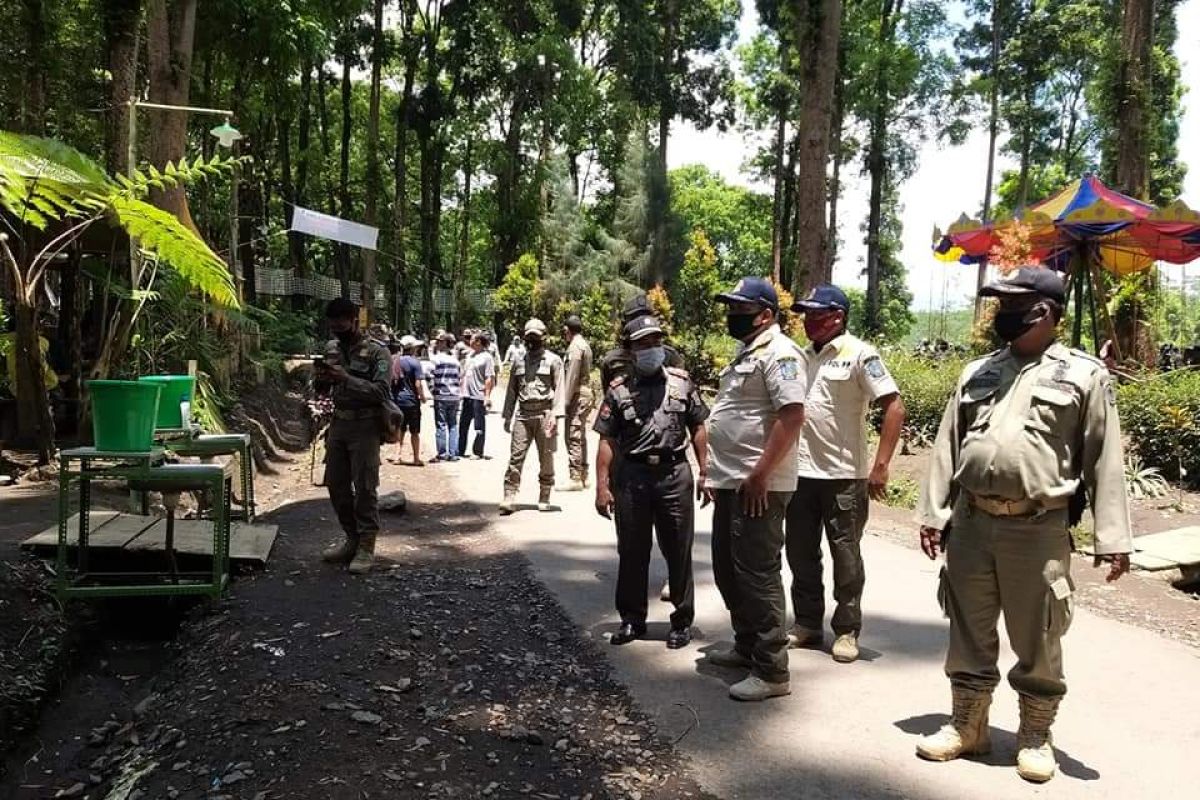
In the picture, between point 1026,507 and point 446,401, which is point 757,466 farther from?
point 446,401

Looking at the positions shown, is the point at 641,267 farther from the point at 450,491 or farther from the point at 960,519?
the point at 960,519

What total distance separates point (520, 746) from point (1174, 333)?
36.4 meters

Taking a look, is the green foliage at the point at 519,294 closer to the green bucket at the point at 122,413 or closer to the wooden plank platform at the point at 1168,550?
the wooden plank platform at the point at 1168,550

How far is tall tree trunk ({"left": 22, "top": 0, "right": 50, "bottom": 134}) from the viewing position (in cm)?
1565

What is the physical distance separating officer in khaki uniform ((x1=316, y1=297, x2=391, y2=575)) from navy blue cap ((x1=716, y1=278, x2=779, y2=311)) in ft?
9.54

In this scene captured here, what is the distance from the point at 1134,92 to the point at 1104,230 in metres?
2.23

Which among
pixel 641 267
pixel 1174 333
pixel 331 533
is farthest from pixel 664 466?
pixel 1174 333

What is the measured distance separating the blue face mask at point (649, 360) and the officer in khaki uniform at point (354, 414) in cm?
221

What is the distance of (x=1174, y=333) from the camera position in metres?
32.7

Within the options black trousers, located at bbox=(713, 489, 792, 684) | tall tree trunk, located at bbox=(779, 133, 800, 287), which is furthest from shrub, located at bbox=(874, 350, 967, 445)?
tall tree trunk, located at bbox=(779, 133, 800, 287)

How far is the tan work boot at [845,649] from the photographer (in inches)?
187

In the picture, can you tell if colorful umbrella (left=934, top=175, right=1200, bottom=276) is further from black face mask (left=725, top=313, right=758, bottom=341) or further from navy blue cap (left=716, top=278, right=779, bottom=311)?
black face mask (left=725, top=313, right=758, bottom=341)

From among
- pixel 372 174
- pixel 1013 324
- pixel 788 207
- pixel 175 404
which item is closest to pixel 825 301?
pixel 1013 324

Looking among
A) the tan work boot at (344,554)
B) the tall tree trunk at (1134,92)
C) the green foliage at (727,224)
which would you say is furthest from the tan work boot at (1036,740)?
the green foliage at (727,224)
